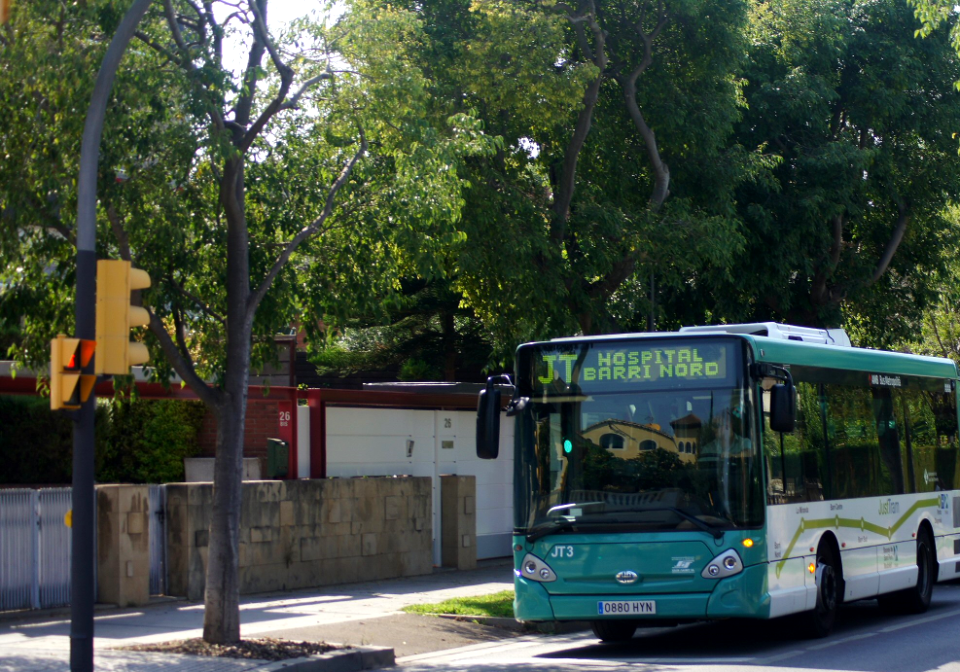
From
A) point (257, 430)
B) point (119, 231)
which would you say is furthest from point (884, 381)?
point (119, 231)

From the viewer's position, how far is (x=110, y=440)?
15039 millimetres

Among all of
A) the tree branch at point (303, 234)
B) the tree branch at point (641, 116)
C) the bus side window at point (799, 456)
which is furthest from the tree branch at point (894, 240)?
the tree branch at point (303, 234)

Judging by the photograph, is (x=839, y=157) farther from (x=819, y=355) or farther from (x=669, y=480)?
(x=669, y=480)

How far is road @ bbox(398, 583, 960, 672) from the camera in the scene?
9.89 metres

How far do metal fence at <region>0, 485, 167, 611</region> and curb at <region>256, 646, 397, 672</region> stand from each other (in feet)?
13.0

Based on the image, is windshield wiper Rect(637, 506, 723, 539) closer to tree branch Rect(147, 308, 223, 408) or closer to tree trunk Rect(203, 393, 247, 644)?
tree trunk Rect(203, 393, 247, 644)

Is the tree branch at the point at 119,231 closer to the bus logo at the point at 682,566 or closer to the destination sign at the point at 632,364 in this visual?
the destination sign at the point at 632,364

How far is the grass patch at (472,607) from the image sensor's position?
13055 mm

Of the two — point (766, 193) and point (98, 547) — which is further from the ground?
point (766, 193)

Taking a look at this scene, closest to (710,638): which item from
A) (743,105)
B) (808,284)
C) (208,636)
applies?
(208,636)

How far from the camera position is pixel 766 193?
21328 millimetres

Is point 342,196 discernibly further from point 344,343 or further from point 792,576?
point 344,343

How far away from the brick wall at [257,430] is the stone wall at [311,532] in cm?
99

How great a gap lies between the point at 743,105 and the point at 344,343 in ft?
52.4
